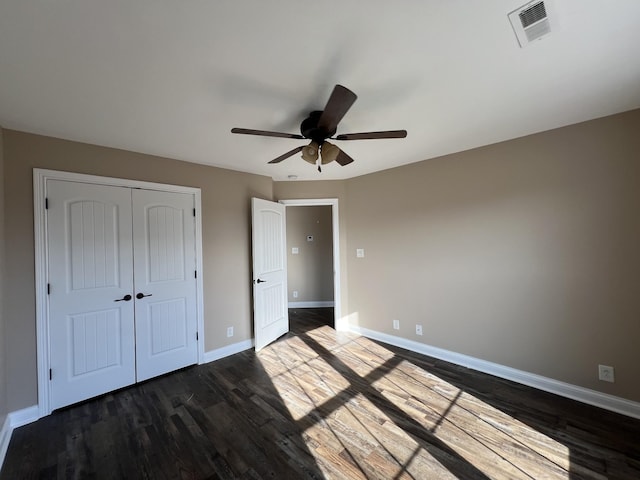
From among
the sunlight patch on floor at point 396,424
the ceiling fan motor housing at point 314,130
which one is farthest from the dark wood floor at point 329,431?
the ceiling fan motor housing at point 314,130

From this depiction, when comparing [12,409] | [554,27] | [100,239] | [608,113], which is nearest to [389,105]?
[554,27]

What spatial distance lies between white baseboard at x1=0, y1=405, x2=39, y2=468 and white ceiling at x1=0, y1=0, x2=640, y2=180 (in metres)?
2.30

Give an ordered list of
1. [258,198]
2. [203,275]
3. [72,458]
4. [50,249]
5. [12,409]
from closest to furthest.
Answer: [72,458] → [12,409] → [50,249] → [203,275] → [258,198]

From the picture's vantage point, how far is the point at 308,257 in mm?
5656

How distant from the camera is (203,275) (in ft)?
10.4

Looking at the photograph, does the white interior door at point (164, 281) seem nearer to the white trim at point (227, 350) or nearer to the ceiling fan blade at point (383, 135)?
the white trim at point (227, 350)

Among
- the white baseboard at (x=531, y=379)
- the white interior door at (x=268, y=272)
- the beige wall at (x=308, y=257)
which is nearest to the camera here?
the white baseboard at (x=531, y=379)

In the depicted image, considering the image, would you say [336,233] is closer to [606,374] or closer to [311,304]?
[311,304]

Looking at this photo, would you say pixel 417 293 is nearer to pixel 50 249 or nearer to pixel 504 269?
pixel 504 269

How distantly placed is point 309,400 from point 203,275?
1.85 m

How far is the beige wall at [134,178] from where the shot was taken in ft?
6.95

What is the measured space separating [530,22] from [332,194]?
296cm

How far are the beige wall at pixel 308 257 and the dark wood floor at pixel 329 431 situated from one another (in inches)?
111

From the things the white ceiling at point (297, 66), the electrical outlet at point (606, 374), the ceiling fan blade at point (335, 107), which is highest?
the white ceiling at point (297, 66)
